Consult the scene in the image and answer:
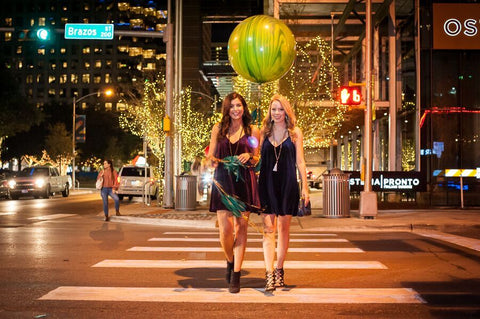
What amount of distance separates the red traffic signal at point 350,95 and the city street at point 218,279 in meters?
4.96

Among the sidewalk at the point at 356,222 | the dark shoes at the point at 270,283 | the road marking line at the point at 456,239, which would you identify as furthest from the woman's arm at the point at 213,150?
the sidewalk at the point at 356,222

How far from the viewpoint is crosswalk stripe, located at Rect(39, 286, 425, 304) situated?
5539mm

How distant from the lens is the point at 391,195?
2495 centimetres

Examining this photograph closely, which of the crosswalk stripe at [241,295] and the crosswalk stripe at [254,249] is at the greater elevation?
the crosswalk stripe at [241,295]

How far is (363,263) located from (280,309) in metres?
3.12

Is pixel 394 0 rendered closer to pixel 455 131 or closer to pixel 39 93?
pixel 455 131

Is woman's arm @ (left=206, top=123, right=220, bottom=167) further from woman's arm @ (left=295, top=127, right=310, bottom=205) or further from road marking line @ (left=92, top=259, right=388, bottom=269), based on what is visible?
road marking line @ (left=92, top=259, right=388, bottom=269)

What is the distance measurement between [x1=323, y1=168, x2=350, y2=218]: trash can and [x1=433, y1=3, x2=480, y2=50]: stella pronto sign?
28.9 ft

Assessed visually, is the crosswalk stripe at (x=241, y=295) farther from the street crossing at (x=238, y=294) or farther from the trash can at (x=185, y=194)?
the trash can at (x=185, y=194)

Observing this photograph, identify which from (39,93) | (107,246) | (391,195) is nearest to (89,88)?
(39,93)

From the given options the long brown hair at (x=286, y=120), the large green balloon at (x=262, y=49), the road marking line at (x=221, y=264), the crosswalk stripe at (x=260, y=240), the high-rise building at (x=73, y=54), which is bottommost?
the crosswalk stripe at (x=260, y=240)

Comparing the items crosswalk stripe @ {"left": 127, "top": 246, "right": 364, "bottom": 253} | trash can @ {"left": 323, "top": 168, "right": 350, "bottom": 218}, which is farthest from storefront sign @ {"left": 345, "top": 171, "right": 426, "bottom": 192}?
crosswalk stripe @ {"left": 127, "top": 246, "right": 364, "bottom": 253}

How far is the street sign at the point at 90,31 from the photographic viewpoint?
19.2 metres

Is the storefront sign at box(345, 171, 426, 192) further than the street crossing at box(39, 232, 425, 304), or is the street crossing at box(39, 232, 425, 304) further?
the storefront sign at box(345, 171, 426, 192)
